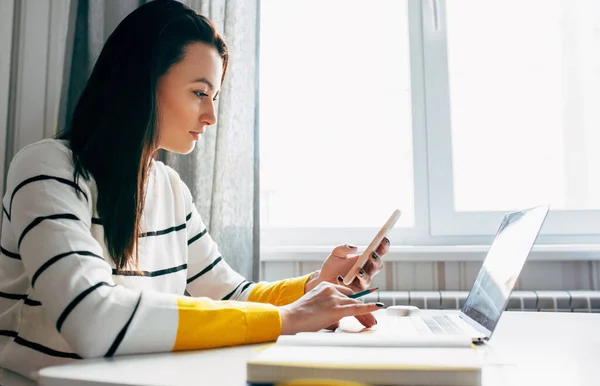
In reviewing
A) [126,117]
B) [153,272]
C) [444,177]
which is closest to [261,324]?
[153,272]

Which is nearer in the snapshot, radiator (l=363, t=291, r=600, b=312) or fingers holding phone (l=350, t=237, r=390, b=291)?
fingers holding phone (l=350, t=237, r=390, b=291)

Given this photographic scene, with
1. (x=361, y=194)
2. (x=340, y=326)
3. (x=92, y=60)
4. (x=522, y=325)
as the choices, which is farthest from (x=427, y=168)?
(x=92, y=60)

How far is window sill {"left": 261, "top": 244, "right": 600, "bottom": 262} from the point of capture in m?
1.49

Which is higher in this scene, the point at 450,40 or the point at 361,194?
the point at 450,40

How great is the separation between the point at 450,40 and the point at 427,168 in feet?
1.41

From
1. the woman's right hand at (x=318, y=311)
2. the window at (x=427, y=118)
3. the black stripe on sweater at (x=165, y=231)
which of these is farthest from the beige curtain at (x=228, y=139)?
the woman's right hand at (x=318, y=311)

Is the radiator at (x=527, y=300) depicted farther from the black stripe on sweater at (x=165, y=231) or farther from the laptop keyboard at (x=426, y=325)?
the black stripe on sweater at (x=165, y=231)

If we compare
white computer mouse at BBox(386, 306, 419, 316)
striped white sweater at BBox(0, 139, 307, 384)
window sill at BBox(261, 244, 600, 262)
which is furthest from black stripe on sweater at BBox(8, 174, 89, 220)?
window sill at BBox(261, 244, 600, 262)

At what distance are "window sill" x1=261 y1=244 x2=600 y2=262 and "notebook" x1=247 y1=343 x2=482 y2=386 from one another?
1.03 metres

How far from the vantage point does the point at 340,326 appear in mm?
866

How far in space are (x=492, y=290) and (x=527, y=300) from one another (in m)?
0.64

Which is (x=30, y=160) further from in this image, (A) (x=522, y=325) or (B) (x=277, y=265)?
(B) (x=277, y=265)

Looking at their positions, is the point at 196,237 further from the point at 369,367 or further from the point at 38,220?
the point at 369,367

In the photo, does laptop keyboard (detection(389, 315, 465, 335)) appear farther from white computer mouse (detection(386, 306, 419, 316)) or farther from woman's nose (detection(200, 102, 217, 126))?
woman's nose (detection(200, 102, 217, 126))
